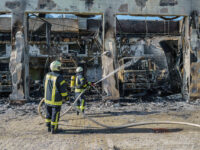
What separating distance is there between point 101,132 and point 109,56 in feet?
13.0

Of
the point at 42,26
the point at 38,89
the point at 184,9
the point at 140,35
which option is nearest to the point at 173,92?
the point at 184,9

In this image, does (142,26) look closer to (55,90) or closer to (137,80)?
(137,80)

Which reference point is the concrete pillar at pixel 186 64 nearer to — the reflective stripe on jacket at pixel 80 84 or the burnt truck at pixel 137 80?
the burnt truck at pixel 137 80

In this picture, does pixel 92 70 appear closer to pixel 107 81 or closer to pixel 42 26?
pixel 42 26

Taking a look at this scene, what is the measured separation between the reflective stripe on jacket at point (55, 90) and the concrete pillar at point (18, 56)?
3.80 m

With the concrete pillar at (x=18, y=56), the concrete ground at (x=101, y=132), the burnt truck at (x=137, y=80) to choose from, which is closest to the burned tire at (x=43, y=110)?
the concrete ground at (x=101, y=132)

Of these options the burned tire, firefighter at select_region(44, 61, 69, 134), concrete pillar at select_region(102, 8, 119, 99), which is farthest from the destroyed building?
firefighter at select_region(44, 61, 69, 134)

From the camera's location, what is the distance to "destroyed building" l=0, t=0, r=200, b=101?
7.21m

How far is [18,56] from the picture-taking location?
23.4 ft

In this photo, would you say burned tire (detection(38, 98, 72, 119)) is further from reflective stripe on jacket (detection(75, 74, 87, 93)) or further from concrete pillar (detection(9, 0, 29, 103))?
concrete pillar (detection(9, 0, 29, 103))

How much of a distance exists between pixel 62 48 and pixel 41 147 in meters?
12.1

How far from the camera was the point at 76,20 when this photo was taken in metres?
13.6

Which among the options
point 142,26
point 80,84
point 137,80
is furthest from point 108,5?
point 142,26

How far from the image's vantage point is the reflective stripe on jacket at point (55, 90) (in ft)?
12.9
